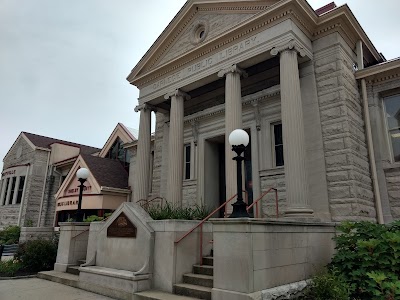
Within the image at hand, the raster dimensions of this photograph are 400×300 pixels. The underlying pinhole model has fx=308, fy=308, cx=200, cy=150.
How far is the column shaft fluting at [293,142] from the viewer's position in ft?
28.9

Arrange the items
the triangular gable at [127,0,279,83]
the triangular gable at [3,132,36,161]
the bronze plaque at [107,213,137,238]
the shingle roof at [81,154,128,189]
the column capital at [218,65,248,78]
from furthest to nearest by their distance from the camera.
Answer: the triangular gable at [3,132,36,161]
the shingle roof at [81,154,128,189]
the triangular gable at [127,0,279,83]
the column capital at [218,65,248,78]
the bronze plaque at [107,213,137,238]

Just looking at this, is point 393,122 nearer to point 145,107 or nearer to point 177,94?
point 177,94

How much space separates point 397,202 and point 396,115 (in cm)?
320

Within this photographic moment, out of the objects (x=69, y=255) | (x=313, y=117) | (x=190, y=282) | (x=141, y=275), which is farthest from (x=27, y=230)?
(x=313, y=117)

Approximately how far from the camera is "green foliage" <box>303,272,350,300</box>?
19.6 feet

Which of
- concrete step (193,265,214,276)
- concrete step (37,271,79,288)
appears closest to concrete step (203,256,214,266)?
concrete step (193,265,214,276)

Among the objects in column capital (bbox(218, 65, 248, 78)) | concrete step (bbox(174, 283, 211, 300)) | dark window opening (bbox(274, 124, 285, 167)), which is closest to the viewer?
concrete step (bbox(174, 283, 211, 300))

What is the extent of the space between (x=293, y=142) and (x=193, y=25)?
7.63 metres

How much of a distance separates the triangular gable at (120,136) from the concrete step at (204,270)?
1750cm

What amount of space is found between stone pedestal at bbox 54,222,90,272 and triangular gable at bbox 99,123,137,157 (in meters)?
13.3

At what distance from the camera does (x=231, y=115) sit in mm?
10922

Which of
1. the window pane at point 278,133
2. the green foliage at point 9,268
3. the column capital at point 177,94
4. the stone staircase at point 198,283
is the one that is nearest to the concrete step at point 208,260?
the stone staircase at point 198,283

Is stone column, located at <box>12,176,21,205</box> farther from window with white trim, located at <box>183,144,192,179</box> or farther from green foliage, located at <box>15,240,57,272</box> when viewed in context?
window with white trim, located at <box>183,144,192,179</box>

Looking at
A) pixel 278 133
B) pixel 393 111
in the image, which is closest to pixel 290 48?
pixel 278 133
